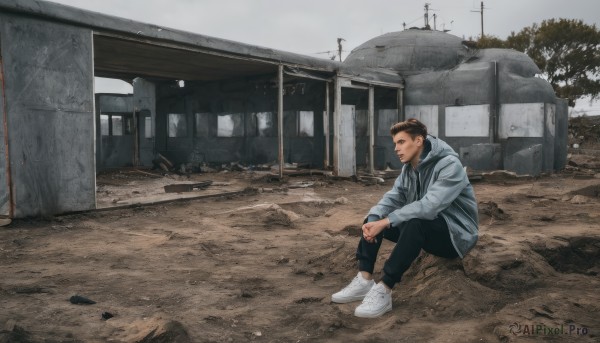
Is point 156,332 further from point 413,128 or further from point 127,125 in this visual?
point 127,125

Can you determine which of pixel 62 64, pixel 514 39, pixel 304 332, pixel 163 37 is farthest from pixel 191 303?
pixel 514 39

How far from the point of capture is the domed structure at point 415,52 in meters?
19.9

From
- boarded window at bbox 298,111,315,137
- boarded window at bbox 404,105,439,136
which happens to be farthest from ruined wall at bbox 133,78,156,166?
boarded window at bbox 404,105,439,136

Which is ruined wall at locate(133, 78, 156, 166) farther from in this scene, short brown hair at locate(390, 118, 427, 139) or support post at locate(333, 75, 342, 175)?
short brown hair at locate(390, 118, 427, 139)

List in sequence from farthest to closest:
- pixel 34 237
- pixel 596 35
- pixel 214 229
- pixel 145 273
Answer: pixel 596 35 < pixel 214 229 < pixel 34 237 < pixel 145 273

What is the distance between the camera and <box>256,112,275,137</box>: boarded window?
767 inches

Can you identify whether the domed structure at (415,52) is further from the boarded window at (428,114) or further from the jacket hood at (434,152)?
the jacket hood at (434,152)

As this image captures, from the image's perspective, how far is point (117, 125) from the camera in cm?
2152

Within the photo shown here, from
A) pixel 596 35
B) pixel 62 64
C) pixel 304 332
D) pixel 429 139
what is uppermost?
pixel 596 35

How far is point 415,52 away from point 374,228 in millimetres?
17371

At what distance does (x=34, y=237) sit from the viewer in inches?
285

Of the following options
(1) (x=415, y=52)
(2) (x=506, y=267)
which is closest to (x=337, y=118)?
(1) (x=415, y=52)

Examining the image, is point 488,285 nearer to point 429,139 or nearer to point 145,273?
point 429,139

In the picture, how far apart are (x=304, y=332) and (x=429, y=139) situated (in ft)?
5.96
